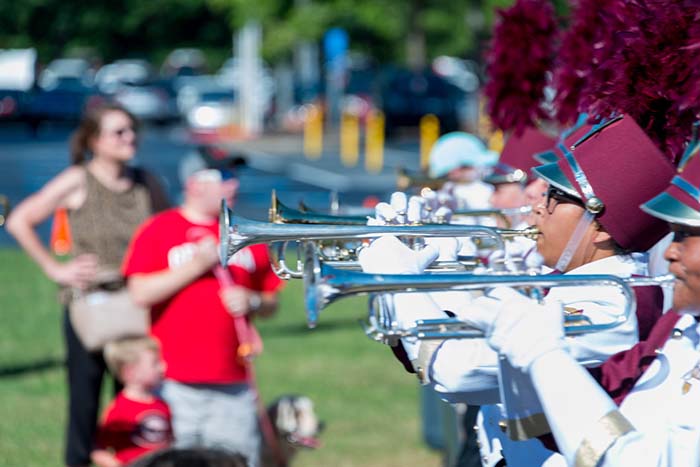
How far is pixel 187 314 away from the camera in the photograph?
219 inches

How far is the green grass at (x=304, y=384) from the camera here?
6941mm

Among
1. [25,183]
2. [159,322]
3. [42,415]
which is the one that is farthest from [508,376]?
[25,183]

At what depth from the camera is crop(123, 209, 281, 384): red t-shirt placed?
549cm

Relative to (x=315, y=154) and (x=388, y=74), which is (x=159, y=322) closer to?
(x=315, y=154)

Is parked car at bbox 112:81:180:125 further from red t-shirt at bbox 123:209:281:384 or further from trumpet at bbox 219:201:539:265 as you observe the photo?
trumpet at bbox 219:201:539:265

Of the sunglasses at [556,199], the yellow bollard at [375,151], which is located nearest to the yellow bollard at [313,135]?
the yellow bollard at [375,151]

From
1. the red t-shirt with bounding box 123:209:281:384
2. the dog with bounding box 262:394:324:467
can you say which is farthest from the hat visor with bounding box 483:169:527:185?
the dog with bounding box 262:394:324:467

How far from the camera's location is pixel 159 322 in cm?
558

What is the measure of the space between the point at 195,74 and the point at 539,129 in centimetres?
4794

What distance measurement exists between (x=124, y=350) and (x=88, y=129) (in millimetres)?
1050

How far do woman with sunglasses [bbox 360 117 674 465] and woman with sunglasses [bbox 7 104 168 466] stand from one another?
11.2ft

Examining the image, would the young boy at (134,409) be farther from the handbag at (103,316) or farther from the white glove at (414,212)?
the white glove at (414,212)

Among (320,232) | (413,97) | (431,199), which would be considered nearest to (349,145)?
(413,97)

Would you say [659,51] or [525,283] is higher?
[659,51]
